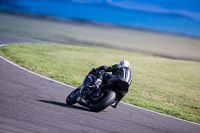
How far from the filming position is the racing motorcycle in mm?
7145

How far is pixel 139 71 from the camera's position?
1797 cm

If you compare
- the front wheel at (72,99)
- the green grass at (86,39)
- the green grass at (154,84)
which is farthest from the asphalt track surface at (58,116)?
the green grass at (86,39)

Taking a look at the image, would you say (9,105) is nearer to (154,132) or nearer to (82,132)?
(82,132)

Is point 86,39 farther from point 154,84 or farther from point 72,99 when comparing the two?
point 72,99

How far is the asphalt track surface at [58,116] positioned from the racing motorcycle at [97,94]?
0.21 m

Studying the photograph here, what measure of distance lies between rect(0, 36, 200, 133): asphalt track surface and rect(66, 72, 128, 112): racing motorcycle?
8.1 inches

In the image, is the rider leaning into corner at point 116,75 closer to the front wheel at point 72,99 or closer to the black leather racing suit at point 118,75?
the black leather racing suit at point 118,75

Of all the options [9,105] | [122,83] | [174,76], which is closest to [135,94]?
[122,83]

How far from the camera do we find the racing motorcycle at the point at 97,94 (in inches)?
281

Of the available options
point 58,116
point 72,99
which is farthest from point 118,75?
point 58,116

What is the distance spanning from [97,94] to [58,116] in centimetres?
114

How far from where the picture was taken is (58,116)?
6.76m

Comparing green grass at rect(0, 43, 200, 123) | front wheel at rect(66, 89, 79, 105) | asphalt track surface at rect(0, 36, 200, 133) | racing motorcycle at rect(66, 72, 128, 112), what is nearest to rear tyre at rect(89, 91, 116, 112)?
racing motorcycle at rect(66, 72, 128, 112)

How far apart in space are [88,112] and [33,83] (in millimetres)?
3174
